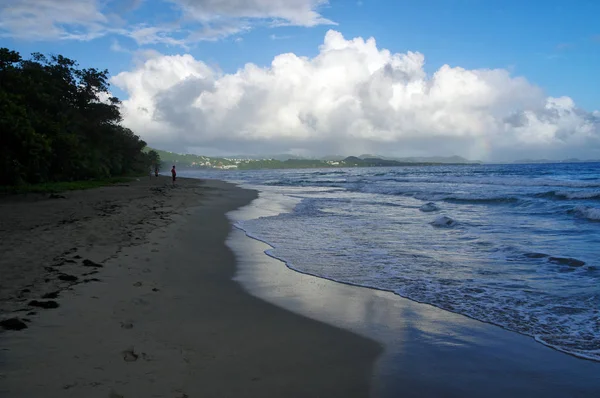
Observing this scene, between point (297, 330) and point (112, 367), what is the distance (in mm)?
2271

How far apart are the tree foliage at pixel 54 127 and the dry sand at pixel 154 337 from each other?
15092 millimetres

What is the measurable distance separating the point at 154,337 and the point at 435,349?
328 cm

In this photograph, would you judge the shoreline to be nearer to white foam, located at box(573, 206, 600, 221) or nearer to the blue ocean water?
the blue ocean water

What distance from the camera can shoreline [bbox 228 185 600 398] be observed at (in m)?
3.81

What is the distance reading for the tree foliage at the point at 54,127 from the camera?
68.4ft

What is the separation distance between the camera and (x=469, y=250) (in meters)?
10.6

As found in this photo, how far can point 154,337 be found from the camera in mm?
4508

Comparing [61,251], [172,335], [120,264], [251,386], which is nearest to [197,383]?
[251,386]

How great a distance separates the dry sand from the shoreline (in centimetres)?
31

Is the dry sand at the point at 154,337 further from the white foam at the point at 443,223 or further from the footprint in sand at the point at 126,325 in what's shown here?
the white foam at the point at 443,223

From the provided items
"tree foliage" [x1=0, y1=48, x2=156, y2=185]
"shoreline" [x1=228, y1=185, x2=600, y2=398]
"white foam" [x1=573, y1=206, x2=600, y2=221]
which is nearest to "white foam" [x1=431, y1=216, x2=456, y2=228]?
"white foam" [x1=573, y1=206, x2=600, y2=221]

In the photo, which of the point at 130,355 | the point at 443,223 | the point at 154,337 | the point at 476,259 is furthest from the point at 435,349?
the point at 443,223

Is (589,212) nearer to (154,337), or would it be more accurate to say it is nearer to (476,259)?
(476,259)

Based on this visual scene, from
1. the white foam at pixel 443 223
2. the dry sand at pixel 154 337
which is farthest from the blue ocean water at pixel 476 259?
the dry sand at pixel 154 337
